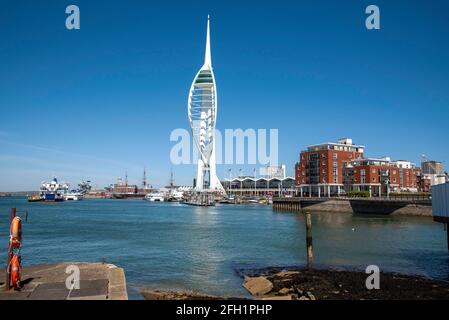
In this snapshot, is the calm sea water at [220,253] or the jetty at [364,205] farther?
the jetty at [364,205]

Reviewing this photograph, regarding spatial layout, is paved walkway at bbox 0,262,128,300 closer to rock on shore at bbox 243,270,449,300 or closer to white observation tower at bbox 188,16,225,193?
rock on shore at bbox 243,270,449,300

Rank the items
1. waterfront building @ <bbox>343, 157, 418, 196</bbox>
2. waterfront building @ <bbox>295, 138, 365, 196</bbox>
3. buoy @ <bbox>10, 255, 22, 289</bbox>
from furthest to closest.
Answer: waterfront building @ <bbox>295, 138, 365, 196</bbox> < waterfront building @ <bbox>343, 157, 418, 196</bbox> < buoy @ <bbox>10, 255, 22, 289</bbox>

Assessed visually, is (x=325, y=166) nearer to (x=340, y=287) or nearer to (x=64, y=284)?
(x=340, y=287)

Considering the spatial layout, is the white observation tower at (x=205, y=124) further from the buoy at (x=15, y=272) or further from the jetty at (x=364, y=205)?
the buoy at (x=15, y=272)

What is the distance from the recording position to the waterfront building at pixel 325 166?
4483 inches

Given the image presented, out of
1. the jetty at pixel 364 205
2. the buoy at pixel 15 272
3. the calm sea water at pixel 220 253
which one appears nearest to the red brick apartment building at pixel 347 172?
the jetty at pixel 364 205

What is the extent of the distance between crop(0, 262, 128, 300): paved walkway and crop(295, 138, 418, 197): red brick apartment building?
98334mm

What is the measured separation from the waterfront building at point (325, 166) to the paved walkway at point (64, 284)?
101m

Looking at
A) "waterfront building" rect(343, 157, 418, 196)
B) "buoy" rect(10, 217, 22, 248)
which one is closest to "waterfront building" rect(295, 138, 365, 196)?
"waterfront building" rect(343, 157, 418, 196)

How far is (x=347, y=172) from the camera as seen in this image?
11462 cm

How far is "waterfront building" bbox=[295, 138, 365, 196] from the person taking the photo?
11388 cm

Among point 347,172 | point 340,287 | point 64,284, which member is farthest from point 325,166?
point 64,284
